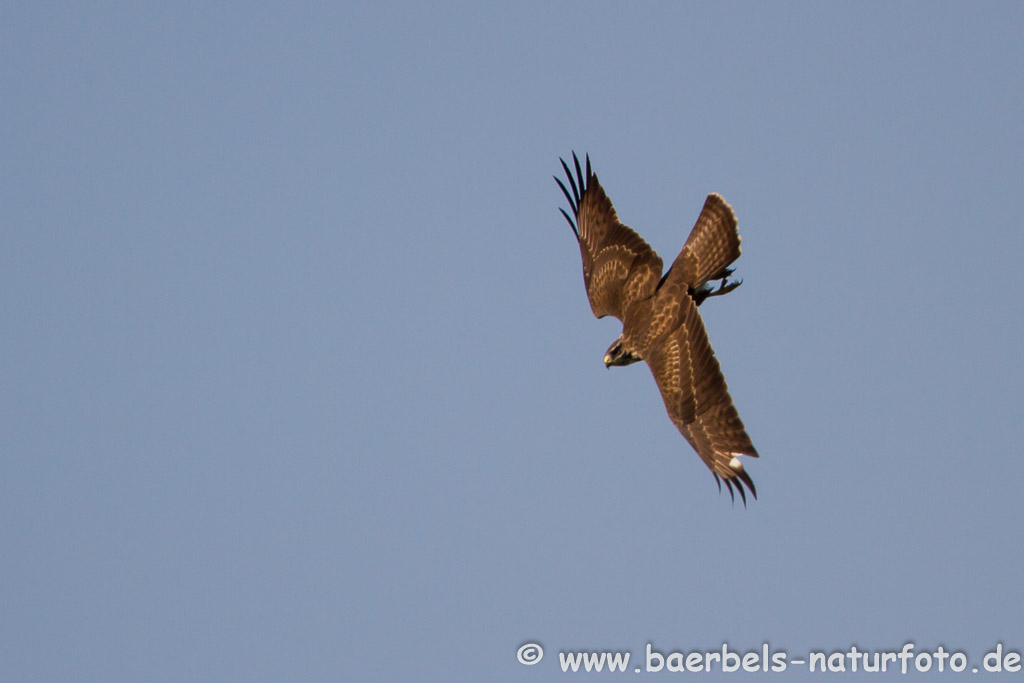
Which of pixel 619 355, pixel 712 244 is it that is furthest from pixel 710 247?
pixel 619 355

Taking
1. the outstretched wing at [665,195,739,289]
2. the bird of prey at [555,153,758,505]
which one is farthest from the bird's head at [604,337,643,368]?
the outstretched wing at [665,195,739,289]

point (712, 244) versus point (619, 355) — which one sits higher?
point (712, 244)

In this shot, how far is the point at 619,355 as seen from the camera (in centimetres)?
2064

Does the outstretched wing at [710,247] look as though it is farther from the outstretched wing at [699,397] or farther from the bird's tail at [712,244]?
the outstretched wing at [699,397]

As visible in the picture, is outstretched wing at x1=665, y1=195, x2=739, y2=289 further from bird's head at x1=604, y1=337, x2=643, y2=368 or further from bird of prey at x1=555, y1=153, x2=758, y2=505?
bird's head at x1=604, y1=337, x2=643, y2=368

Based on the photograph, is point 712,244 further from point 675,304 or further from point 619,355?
point 619,355

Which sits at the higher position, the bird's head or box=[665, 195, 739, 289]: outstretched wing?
box=[665, 195, 739, 289]: outstretched wing

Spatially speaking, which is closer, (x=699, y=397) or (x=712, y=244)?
(x=699, y=397)

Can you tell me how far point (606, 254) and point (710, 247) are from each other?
2057 millimetres

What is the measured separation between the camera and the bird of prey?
61.1 feet

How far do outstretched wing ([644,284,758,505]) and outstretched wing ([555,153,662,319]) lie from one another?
3.88 ft

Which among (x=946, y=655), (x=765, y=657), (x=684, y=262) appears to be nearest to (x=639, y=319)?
(x=684, y=262)

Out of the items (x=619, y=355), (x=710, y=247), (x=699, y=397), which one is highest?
(x=710, y=247)

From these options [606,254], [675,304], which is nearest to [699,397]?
[675,304]
